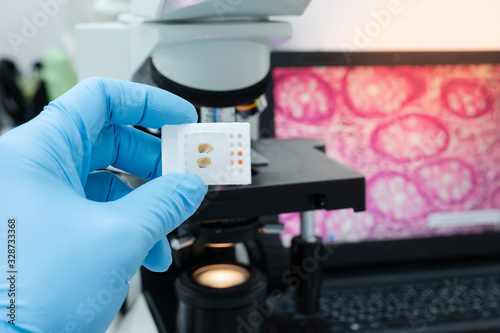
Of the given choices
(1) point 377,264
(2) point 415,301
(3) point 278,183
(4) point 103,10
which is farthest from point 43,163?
(4) point 103,10

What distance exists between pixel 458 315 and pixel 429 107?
463mm

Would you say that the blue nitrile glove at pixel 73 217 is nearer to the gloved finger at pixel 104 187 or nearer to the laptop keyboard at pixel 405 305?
the gloved finger at pixel 104 187

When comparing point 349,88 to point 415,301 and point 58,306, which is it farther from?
point 58,306

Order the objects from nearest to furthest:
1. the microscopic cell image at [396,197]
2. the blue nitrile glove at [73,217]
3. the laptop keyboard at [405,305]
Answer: the blue nitrile glove at [73,217]
the laptop keyboard at [405,305]
the microscopic cell image at [396,197]

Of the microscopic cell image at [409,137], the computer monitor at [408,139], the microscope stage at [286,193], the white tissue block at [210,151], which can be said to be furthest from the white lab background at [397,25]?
the white tissue block at [210,151]

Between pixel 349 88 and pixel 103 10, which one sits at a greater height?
pixel 103 10

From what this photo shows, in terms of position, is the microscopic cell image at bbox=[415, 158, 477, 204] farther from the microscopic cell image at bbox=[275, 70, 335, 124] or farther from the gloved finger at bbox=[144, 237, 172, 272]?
the gloved finger at bbox=[144, 237, 172, 272]

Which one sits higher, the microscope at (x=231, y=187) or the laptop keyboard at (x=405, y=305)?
the microscope at (x=231, y=187)

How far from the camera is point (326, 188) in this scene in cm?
63

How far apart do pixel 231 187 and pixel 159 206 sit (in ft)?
0.45

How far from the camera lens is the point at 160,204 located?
0.50 metres

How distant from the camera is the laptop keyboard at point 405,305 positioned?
2.56 feet

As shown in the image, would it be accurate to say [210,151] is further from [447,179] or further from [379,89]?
[447,179]

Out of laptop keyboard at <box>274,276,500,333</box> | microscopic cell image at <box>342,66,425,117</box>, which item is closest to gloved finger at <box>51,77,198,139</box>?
laptop keyboard at <box>274,276,500,333</box>
